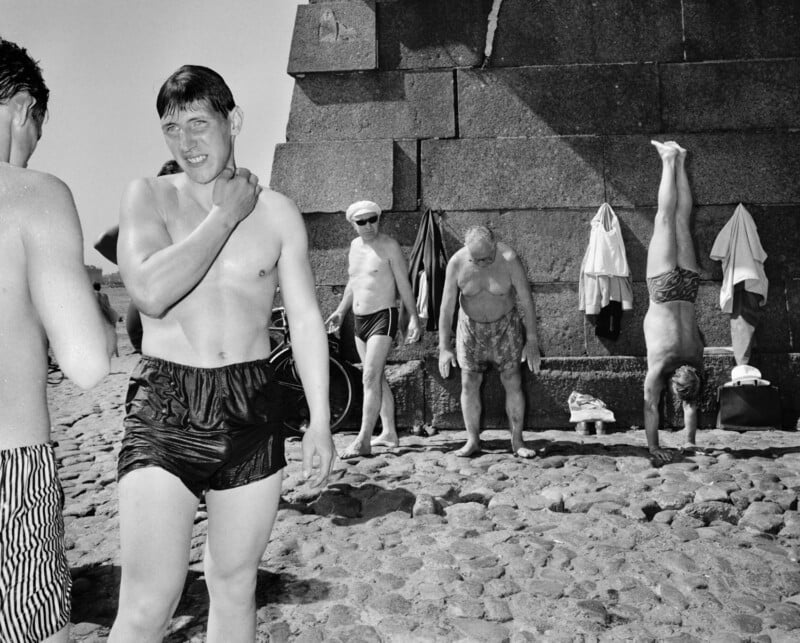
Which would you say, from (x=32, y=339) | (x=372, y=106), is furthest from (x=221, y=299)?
(x=372, y=106)

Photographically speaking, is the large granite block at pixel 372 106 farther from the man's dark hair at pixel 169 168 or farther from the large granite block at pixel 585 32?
the man's dark hair at pixel 169 168

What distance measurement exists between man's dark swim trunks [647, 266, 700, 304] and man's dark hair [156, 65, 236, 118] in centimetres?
517

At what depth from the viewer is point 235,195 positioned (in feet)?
7.32

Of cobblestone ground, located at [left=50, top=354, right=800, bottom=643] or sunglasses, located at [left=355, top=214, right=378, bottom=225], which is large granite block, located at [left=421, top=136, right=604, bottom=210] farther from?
cobblestone ground, located at [left=50, top=354, right=800, bottom=643]

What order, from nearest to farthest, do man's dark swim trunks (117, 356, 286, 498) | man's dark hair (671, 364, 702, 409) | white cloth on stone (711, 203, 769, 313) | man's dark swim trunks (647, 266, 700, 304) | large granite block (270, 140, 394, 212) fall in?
man's dark swim trunks (117, 356, 286, 498) → man's dark swim trunks (647, 266, 700, 304) → man's dark hair (671, 364, 702, 409) → white cloth on stone (711, 203, 769, 313) → large granite block (270, 140, 394, 212)

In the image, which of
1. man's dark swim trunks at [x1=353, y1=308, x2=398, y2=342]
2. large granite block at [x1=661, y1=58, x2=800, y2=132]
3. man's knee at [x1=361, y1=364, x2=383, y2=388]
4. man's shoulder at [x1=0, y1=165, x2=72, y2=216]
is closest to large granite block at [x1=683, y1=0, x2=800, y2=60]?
large granite block at [x1=661, y1=58, x2=800, y2=132]

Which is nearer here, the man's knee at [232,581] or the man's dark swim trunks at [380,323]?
the man's knee at [232,581]

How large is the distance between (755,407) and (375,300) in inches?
159

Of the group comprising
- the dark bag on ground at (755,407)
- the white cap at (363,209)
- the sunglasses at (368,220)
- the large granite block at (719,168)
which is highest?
the large granite block at (719,168)

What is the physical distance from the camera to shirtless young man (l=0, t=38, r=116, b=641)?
162cm

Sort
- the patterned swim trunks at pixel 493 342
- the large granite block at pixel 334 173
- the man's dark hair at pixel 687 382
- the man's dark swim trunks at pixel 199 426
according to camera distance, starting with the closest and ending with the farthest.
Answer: the man's dark swim trunks at pixel 199 426, the man's dark hair at pixel 687 382, the patterned swim trunks at pixel 493 342, the large granite block at pixel 334 173

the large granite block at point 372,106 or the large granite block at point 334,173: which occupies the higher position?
the large granite block at point 372,106

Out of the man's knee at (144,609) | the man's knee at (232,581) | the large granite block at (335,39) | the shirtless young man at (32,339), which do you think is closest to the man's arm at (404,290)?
the large granite block at (335,39)

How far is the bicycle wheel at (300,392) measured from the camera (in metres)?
7.99
